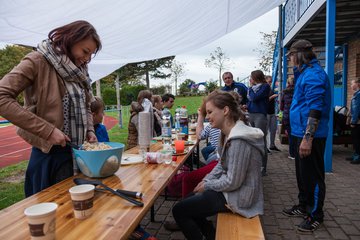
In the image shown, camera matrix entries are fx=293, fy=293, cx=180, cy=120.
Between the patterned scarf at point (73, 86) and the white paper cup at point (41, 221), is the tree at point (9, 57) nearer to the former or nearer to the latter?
the patterned scarf at point (73, 86)

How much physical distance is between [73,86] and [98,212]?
2.98 ft

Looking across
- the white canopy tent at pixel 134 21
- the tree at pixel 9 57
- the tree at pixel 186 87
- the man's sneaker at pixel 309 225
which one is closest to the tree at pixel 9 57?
the tree at pixel 9 57

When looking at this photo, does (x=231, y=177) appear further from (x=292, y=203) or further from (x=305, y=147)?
(x=292, y=203)

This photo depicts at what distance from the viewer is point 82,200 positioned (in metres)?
1.28

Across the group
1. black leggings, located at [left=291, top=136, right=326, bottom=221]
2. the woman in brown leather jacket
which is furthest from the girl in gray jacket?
black leggings, located at [left=291, top=136, right=326, bottom=221]

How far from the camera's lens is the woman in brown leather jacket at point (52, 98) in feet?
5.29

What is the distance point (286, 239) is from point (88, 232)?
7.95 ft

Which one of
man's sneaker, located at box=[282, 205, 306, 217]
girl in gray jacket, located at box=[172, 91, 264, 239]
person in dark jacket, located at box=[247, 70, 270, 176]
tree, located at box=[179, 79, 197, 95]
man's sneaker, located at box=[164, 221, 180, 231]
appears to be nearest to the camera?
girl in gray jacket, located at box=[172, 91, 264, 239]

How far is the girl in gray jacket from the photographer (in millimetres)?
2045

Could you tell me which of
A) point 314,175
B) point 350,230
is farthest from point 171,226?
point 350,230

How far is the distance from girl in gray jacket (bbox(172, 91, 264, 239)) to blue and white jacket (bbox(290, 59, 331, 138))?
38.0 inches

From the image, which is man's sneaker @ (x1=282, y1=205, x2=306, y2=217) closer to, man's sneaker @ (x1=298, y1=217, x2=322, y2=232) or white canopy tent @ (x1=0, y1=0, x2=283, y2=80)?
man's sneaker @ (x1=298, y1=217, x2=322, y2=232)

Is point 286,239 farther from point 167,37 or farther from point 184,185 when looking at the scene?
point 167,37

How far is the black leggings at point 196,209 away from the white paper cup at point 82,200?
110 centimetres
